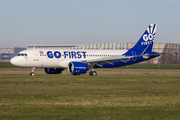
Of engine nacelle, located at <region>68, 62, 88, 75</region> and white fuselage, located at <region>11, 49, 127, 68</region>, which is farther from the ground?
white fuselage, located at <region>11, 49, 127, 68</region>

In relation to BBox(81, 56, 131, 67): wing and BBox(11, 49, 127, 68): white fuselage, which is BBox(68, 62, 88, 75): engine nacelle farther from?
BBox(11, 49, 127, 68): white fuselage

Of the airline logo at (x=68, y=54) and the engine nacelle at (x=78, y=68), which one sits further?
the airline logo at (x=68, y=54)

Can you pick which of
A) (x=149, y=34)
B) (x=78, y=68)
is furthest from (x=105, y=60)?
(x=149, y=34)

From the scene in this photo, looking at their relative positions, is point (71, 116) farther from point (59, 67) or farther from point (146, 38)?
point (146, 38)

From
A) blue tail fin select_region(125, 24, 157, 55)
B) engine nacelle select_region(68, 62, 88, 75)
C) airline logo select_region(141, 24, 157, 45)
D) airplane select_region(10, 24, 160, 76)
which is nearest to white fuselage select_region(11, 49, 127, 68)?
airplane select_region(10, 24, 160, 76)

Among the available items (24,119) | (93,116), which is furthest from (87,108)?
(24,119)

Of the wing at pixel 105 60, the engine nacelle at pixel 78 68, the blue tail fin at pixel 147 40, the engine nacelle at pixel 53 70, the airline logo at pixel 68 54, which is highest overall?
the blue tail fin at pixel 147 40

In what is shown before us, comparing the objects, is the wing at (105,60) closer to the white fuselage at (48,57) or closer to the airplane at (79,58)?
the airplane at (79,58)

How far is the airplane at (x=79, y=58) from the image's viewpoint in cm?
4269

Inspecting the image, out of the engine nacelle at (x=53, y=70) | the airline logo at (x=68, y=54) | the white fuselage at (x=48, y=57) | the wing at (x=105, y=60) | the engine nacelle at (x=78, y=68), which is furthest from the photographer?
the engine nacelle at (x=53, y=70)

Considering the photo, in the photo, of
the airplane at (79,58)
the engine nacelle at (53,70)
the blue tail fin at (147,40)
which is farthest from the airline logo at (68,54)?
the blue tail fin at (147,40)

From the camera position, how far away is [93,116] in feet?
39.1

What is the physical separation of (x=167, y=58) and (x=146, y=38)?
74.8 meters

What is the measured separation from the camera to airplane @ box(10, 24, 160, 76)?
140 feet
